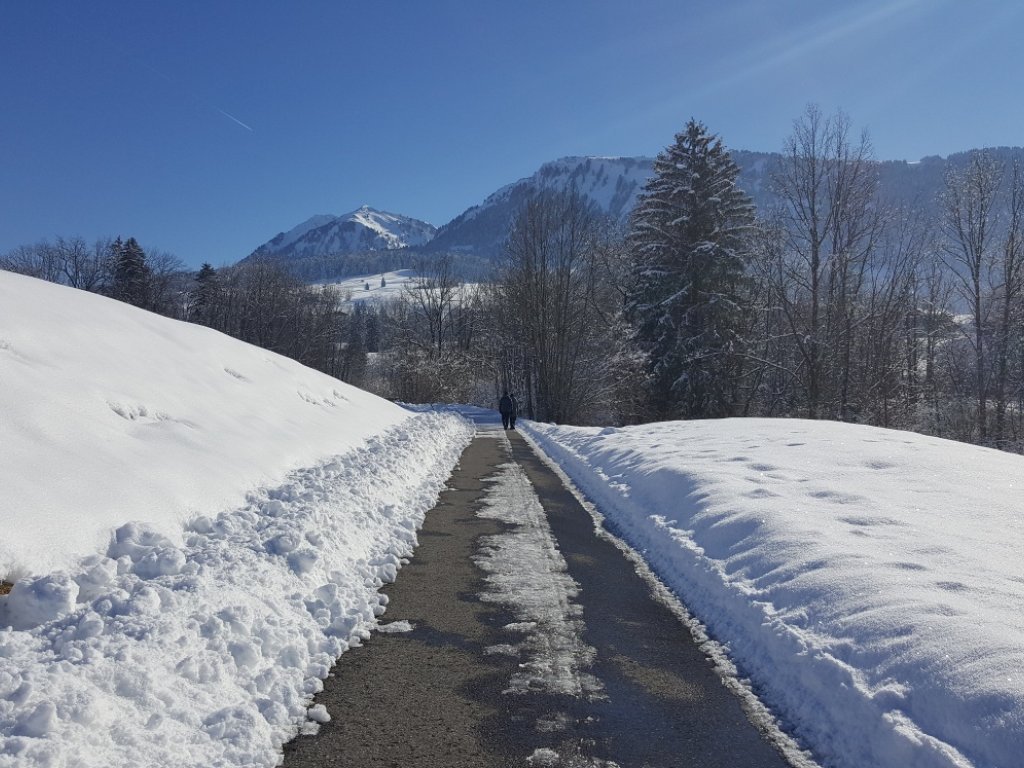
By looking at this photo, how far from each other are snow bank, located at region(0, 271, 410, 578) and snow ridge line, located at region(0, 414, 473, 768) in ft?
1.27

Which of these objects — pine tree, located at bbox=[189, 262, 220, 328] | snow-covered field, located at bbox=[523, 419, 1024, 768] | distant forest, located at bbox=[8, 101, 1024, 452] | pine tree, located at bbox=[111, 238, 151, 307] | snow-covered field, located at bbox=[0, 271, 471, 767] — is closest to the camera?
snow-covered field, located at bbox=[0, 271, 471, 767]

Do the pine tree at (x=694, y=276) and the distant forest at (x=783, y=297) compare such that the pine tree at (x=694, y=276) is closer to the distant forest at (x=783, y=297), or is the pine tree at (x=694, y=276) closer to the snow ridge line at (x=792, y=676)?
the distant forest at (x=783, y=297)

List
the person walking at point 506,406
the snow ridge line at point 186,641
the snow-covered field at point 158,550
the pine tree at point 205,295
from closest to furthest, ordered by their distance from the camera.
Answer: the snow ridge line at point 186,641 → the snow-covered field at point 158,550 → the person walking at point 506,406 → the pine tree at point 205,295

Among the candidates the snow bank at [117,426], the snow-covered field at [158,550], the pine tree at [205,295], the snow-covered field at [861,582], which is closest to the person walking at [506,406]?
the snow bank at [117,426]

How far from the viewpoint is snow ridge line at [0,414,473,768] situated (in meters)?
2.88

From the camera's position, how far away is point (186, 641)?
3.71 meters

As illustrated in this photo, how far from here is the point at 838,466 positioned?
962cm

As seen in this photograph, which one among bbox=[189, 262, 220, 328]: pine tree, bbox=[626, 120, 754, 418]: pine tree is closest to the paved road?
bbox=[626, 120, 754, 418]: pine tree

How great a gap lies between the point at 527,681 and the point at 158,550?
298 cm

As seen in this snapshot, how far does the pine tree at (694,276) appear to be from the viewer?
28031 millimetres

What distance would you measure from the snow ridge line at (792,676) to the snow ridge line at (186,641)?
2798 mm

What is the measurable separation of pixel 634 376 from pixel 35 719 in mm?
29600

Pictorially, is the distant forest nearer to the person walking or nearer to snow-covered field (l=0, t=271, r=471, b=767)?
the person walking

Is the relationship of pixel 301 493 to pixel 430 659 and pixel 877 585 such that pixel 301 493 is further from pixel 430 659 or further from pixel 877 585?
pixel 877 585
